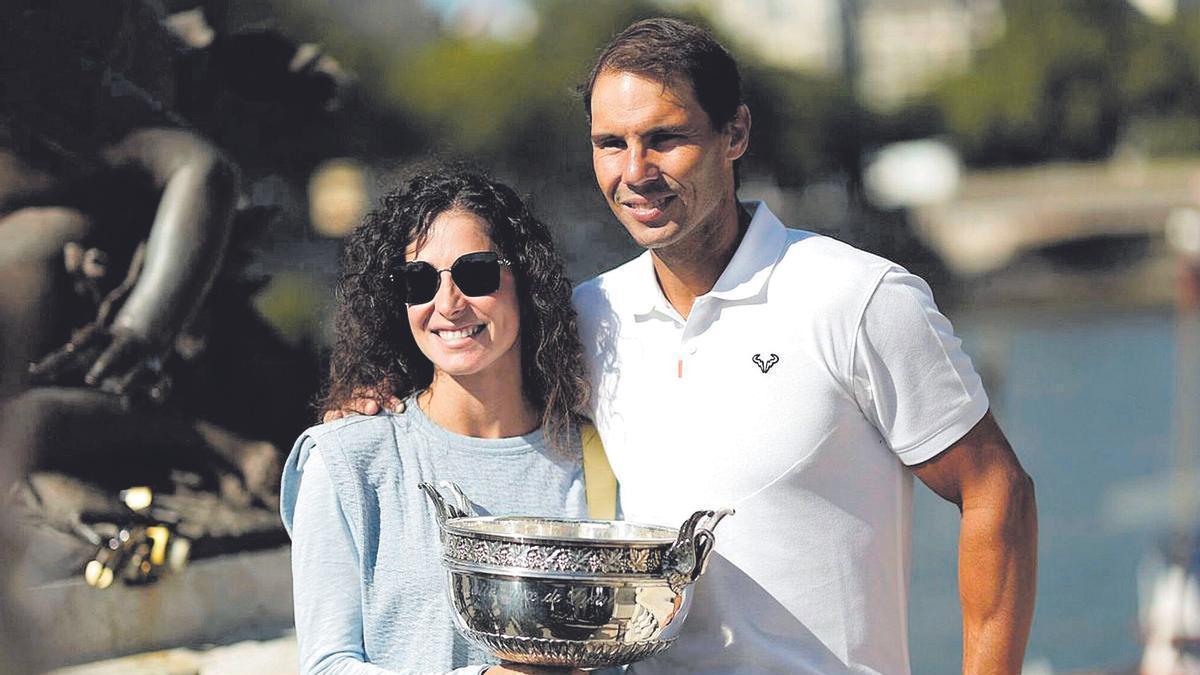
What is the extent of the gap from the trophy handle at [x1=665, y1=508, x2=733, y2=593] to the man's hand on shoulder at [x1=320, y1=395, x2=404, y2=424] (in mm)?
392

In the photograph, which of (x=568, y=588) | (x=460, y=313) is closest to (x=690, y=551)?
(x=568, y=588)

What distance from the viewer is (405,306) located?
2.20 meters

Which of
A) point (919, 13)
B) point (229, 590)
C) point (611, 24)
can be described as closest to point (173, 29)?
point (229, 590)

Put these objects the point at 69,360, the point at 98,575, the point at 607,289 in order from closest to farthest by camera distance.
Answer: the point at 607,289 < the point at 98,575 < the point at 69,360

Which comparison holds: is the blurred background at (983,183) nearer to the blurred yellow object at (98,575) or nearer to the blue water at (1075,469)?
the blue water at (1075,469)

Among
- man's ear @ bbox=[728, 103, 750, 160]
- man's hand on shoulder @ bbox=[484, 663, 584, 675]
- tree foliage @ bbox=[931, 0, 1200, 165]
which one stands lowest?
man's hand on shoulder @ bbox=[484, 663, 584, 675]

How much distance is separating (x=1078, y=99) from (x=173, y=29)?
31.2 m

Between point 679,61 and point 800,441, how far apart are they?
453 mm

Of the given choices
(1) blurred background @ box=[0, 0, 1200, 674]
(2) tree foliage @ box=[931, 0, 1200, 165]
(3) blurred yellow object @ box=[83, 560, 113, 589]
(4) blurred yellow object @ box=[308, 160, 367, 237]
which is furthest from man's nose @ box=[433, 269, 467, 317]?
(2) tree foliage @ box=[931, 0, 1200, 165]

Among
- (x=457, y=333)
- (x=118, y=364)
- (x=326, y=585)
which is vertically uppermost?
(x=457, y=333)

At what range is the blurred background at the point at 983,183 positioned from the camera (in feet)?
42.8

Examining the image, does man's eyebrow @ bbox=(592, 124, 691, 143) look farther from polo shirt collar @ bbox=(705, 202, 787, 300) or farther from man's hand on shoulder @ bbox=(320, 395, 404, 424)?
man's hand on shoulder @ bbox=(320, 395, 404, 424)

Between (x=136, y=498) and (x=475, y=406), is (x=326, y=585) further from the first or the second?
(x=136, y=498)

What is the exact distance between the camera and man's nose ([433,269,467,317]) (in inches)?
82.7
